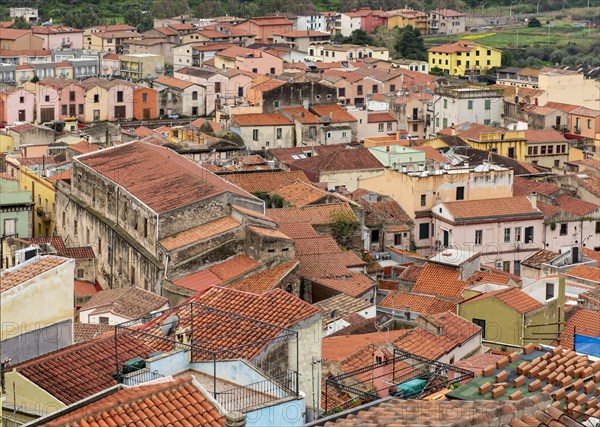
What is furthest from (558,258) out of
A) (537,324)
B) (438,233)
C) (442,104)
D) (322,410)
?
(442,104)

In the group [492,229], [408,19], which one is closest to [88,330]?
[492,229]

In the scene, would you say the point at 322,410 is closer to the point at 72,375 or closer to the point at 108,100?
the point at 72,375

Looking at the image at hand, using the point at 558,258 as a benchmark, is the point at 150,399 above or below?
above

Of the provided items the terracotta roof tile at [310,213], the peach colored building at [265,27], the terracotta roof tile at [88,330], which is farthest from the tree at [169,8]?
the terracotta roof tile at [88,330]

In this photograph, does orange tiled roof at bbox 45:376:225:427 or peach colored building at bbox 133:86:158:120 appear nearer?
orange tiled roof at bbox 45:376:225:427

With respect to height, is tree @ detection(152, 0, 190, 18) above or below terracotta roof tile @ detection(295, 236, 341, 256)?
above

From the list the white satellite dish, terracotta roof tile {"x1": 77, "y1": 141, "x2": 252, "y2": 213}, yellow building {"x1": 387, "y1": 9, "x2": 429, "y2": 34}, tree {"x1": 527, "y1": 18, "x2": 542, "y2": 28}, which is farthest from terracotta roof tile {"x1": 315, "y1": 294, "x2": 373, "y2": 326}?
tree {"x1": 527, "y1": 18, "x2": 542, "y2": 28}

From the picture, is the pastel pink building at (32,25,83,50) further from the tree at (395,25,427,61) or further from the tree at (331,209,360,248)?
the tree at (331,209,360,248)
